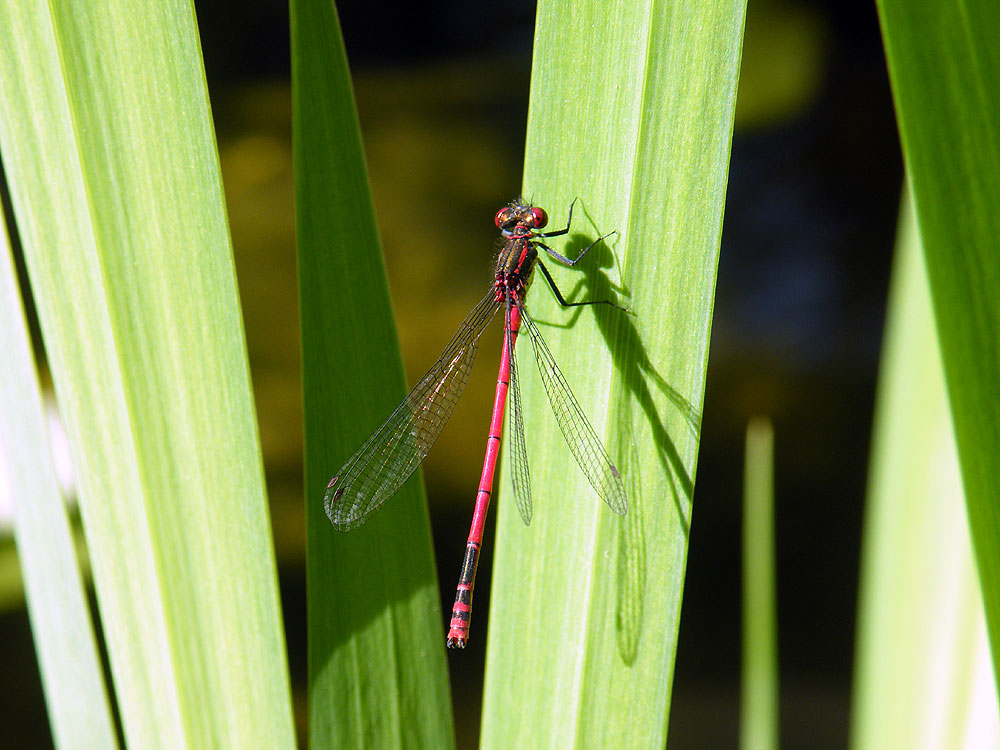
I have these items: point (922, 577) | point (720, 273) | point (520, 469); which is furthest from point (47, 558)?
point (720, 273)

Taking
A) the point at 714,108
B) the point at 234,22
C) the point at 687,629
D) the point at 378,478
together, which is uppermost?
the point at 234,22

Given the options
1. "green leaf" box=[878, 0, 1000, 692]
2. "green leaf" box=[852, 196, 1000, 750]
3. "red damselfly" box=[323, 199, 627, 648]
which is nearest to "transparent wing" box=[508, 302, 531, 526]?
"red damselfly" box=[323, 199, 627, 648]

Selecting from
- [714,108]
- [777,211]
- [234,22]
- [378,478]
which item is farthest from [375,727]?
[777,211]

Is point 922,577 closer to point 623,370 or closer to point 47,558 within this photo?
point 623,370

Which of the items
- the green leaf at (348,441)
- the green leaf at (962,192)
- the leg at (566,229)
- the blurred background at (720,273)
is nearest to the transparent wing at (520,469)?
the green leaf at (348,441)

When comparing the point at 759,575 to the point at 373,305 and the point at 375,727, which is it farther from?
the point at 373,305

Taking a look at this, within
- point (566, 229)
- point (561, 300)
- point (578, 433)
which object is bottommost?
point (578, 433)
